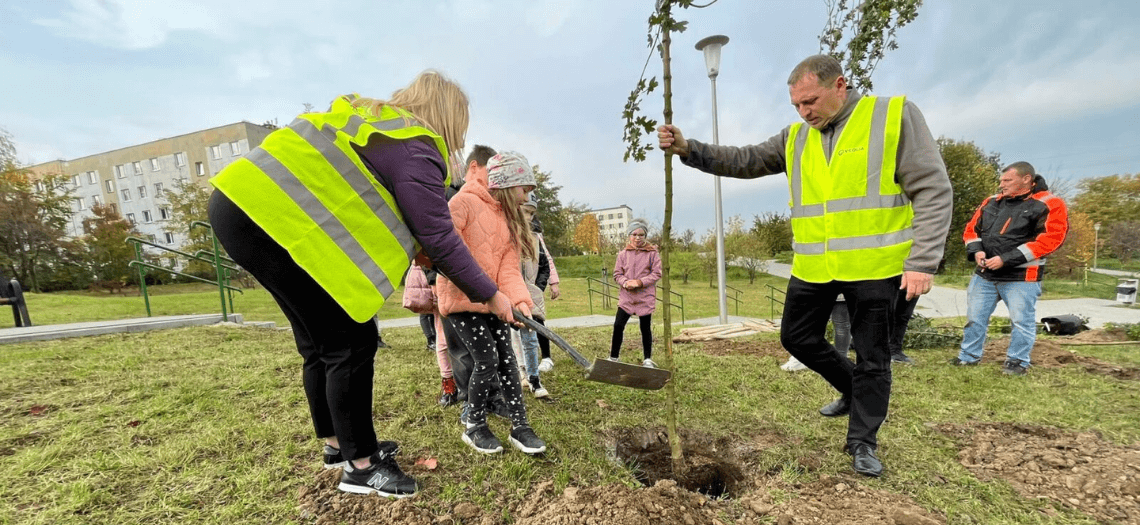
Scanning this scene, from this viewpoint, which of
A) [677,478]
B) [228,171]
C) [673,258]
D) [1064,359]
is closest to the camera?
[228,171]

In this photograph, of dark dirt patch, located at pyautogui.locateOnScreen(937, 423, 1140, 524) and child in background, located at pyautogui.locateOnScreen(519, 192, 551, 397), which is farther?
child in background, located at pyautogui.locateOnScreen(519, 192, 551, 397)

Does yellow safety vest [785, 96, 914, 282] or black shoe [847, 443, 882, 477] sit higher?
yellow safety vest [785, 96, 914, 282]

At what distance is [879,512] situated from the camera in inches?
67.9

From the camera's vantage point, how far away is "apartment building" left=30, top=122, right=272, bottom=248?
100 feet

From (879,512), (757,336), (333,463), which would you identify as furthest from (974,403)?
(333,463)

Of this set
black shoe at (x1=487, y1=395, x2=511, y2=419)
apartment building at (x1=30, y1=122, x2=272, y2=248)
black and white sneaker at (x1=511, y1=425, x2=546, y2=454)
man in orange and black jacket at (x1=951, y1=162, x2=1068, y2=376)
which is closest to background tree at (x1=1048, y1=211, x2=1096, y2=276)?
man in orange and black jacket at (x1=951, y1=162, x2=1068, y2=376)

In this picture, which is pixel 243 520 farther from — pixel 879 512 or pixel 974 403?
pixel 974 403

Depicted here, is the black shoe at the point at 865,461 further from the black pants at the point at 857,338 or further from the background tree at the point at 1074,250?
the background tree at the point at 1074,250

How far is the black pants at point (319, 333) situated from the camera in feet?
5.09

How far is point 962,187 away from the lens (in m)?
24.4

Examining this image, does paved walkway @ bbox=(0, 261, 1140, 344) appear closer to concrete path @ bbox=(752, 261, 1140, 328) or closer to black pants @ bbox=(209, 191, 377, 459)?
concrete path @ bbox=(752, 261, 1140, 328)

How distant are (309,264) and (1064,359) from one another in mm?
6146

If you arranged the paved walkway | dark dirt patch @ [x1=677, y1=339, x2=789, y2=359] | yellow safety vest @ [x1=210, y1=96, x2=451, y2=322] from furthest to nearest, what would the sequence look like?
the paved walkway < dark dirt patch @ [x1=677, y1=339, x2=789, y2=359] < yellow safety vest @ [x1=210, y1=96, x2=451, y2=322]

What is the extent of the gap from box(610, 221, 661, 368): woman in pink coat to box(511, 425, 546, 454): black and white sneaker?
185cm
